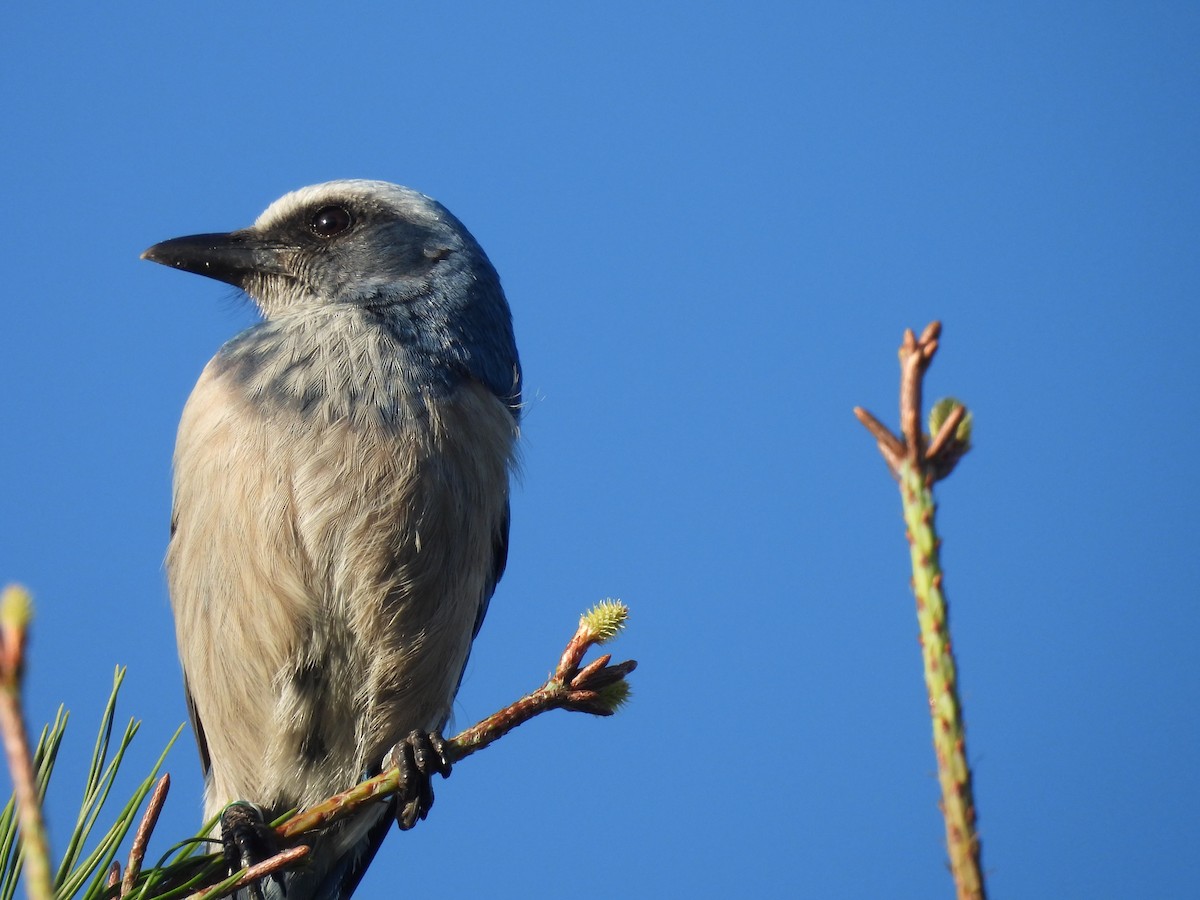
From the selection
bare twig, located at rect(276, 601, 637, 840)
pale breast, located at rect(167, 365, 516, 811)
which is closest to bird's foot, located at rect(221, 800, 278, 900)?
bare twig, located at rect(276, 601, 637, 840)

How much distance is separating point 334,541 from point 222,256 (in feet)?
6.67

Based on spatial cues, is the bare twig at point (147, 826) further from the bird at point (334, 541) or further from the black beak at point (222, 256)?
the black beak at point (222, 256)

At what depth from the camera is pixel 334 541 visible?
4.47 meters

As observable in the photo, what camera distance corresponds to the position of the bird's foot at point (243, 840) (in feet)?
10.8

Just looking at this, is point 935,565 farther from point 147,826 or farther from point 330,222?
point 330,222

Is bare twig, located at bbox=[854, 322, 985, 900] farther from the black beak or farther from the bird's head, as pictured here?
the black beak

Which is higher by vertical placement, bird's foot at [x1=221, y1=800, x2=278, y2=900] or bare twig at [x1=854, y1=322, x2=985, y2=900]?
bird's foot at [x1=221, y1=800, x2=278, y2=900]

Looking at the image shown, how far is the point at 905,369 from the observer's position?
130 cm

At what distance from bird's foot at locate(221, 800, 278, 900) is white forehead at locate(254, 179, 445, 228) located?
9.95 ft

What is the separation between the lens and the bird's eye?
5781mm

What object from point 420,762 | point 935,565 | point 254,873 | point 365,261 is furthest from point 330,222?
point 935,565

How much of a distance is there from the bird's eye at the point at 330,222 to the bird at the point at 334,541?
20.8 inches

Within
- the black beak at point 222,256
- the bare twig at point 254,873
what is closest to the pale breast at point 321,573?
the black beak at point 222,256

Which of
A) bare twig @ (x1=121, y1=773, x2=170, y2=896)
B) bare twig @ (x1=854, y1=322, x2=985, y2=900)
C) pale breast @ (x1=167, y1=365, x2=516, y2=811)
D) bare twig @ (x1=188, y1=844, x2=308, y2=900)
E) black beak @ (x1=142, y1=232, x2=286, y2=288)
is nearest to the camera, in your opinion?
bare twig @ (x1=854, y1=322, x2=985, y2=900)
